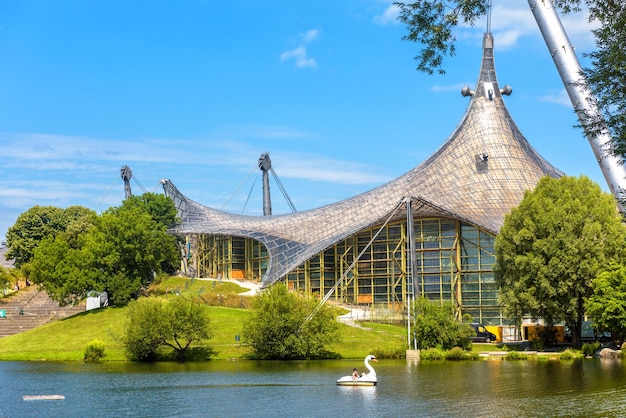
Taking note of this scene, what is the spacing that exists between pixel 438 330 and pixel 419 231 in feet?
71.2

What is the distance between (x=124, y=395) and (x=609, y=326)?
101ft

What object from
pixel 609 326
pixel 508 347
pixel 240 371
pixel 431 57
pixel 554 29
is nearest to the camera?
pixel 431 57

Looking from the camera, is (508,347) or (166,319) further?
(508,347)

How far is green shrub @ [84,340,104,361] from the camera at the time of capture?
59719 mm

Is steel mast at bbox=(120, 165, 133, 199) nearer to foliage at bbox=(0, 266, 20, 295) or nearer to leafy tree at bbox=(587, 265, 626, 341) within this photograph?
foliage at bbox=(0, 266, 20, 295)

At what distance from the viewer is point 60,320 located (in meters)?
74.5

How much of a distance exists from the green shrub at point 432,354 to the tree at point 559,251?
5112mm

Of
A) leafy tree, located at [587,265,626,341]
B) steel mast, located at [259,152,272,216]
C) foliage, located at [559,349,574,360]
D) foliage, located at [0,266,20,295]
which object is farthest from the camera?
steel mast, located at [259,152,272,216]

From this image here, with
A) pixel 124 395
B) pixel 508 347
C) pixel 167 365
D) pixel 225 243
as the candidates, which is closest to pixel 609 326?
pixel 508 347

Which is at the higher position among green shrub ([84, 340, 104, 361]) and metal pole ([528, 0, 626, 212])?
metal pole ([528, 0, 626, 212])

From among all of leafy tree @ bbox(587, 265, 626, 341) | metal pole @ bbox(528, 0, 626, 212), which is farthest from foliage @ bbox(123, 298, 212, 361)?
metal pole @ bbox(528, 0, 626, 212)

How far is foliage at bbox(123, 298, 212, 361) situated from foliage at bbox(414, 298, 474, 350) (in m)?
14.0

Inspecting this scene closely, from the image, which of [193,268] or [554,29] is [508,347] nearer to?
[554,29]

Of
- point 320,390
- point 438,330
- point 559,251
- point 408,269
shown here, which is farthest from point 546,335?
point 320,390
